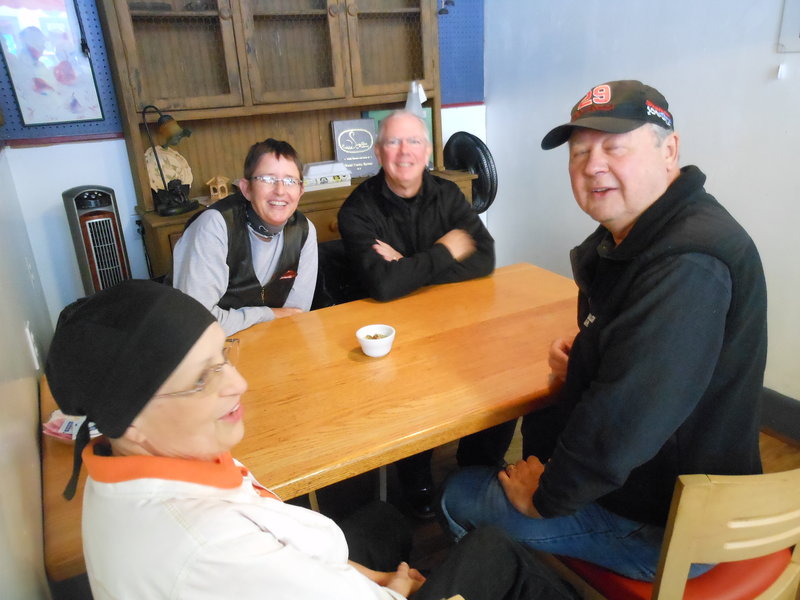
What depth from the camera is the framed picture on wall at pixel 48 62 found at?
8.75 ft

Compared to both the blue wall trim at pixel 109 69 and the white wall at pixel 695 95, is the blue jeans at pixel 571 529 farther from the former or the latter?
the blue wall trim at pixel 109 69

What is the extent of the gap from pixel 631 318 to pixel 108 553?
33.8 inches

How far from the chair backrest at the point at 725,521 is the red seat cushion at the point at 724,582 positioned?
0.13 m

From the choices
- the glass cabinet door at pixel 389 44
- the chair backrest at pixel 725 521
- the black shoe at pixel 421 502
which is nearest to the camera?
the chair backrest at pixel 725 521

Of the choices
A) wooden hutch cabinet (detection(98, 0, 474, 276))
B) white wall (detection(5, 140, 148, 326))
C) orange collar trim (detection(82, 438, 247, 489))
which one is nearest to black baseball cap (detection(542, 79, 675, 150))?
orange collar trim (detection(82, 438, 247, 489))

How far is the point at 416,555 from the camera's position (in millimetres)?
1783

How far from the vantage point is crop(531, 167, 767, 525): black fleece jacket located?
0.92 metres

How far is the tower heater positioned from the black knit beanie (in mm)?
2269

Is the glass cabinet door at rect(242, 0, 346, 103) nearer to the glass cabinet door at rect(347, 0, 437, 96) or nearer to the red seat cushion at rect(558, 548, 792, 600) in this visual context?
the glass cabinet door at rect(347, 0, 437, 96)

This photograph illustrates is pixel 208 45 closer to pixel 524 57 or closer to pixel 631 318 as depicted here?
pixel 524 57

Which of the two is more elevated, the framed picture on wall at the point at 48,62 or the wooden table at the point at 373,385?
the framed picture on wall at the point at 48,62

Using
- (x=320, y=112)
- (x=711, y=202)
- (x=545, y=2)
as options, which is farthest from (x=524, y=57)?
(x=711, y=202)

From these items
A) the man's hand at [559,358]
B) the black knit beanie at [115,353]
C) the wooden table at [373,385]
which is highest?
the black knit beanie at [115,353]

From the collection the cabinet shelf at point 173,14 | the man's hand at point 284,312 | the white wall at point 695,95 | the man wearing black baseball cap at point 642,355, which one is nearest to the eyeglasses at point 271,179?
the man's hand at point 284,312
